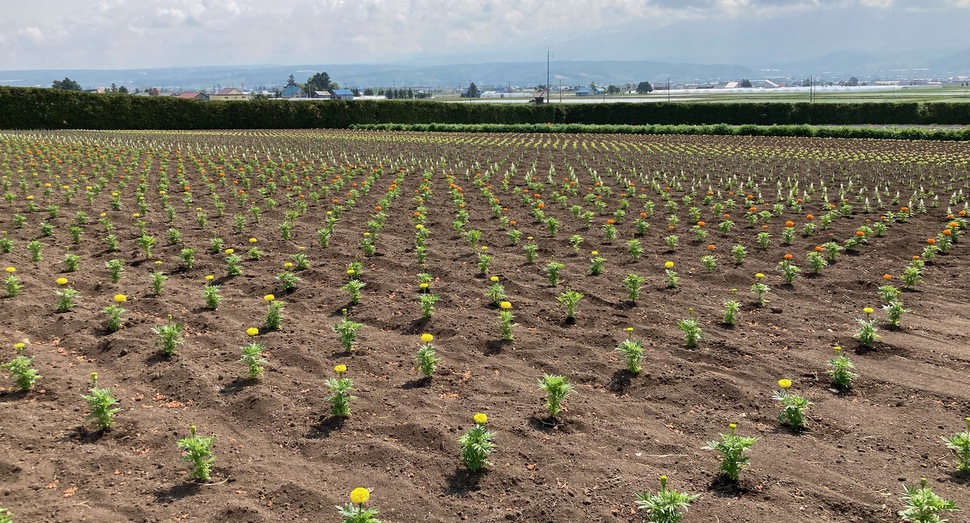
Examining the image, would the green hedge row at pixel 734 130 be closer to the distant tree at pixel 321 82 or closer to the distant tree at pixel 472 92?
the distant tree at pixel 472 92

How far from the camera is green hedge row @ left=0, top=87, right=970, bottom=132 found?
3484 cm

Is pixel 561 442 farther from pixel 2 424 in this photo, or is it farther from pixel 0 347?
pixel 0 347

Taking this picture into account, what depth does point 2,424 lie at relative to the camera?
14.2 ft

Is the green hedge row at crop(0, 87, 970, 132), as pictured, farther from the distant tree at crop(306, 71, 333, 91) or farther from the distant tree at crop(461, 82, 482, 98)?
the distant tree at crop(306, 71, 333, 91)

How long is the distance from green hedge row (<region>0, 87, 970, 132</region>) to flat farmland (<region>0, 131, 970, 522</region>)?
27490mm

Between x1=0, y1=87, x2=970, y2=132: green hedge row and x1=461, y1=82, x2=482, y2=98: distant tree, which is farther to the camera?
x1=461, y1=82, x2=482, y2=98: distant tree

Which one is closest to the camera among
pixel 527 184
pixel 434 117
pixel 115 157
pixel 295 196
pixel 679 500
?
pixel 679 500

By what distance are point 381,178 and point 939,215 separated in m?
11.0

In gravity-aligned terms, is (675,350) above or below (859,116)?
below

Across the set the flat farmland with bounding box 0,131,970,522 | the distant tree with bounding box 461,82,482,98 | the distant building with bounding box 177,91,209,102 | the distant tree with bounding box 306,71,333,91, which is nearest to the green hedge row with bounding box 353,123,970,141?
the distant building with bounding box 177,91,209,102

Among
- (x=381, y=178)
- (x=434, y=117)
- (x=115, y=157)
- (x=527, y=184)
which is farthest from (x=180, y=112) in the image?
(x=527, y=184)

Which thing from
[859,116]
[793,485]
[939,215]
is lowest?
[793,485]

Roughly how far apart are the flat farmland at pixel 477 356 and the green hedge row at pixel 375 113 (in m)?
27.5

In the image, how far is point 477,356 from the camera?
18.6 feet
